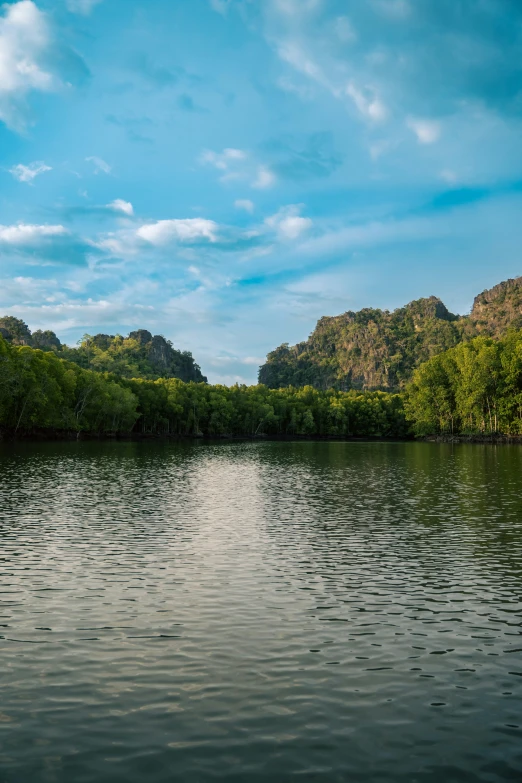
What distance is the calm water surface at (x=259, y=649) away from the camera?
925 centimetres

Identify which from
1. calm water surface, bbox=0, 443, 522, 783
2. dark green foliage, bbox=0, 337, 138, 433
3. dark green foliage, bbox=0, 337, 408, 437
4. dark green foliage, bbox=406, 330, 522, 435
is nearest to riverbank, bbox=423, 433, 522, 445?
dark green foliage, bbox=406, 330, 522, 435

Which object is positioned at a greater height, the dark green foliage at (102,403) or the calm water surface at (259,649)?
the dark green foliage at (102,403)

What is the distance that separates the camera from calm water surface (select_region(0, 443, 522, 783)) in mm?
9250

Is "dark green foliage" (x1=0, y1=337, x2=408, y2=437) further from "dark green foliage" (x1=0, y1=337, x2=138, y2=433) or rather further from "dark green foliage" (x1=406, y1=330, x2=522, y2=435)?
"dark green foliage" (x1=406, y1=330, x2=522, y2=435)

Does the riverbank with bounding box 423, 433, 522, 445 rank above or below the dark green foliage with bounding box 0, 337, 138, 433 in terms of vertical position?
below

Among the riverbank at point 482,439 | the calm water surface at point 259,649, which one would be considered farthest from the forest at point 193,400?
the calm water surface at point 259,649

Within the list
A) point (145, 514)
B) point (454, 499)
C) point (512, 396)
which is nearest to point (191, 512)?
point (145, 514)

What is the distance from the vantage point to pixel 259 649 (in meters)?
13.5

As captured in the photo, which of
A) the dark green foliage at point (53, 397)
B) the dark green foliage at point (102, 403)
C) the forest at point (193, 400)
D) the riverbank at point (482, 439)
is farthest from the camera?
the riverbank at point (482, 439)

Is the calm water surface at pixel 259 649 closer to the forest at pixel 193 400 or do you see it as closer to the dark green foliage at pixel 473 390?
the forest at pixel 193 400

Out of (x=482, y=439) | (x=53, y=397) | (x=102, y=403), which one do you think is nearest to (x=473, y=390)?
(x=482, y=439)

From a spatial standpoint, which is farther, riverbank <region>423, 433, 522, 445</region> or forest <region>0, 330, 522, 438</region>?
riverbank <region>423, 433, 522, 445</region>

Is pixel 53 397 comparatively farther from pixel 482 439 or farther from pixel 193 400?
pixel 482 439

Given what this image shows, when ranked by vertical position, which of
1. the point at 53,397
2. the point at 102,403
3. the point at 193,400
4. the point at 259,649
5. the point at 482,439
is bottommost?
the point at 259,649
